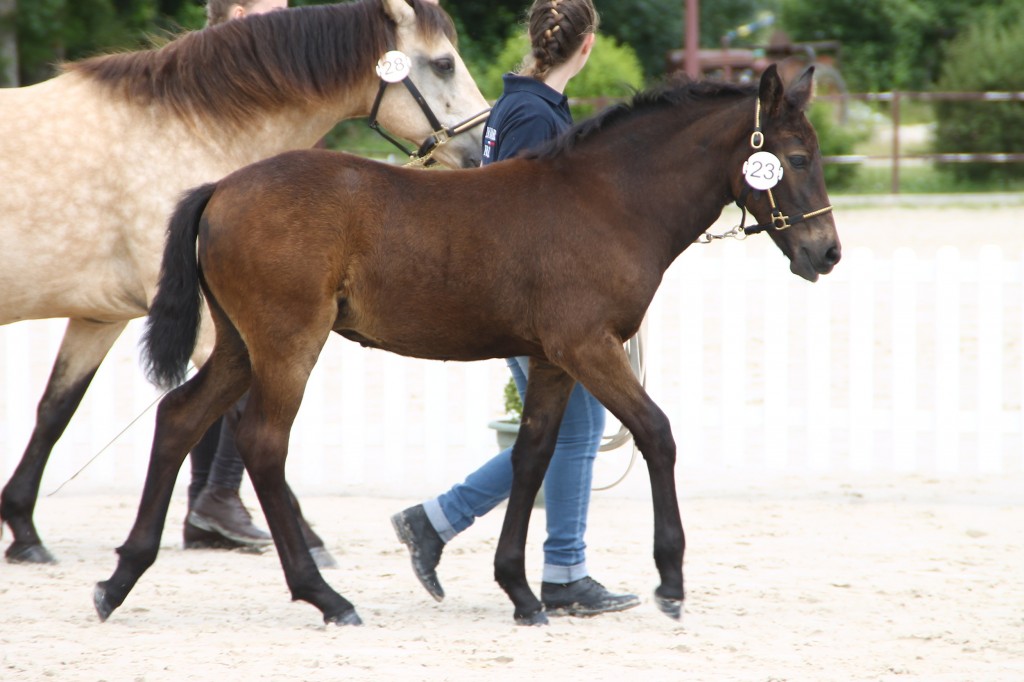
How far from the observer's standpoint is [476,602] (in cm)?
441

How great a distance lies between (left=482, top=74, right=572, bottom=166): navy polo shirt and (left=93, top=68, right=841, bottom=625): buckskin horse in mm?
167

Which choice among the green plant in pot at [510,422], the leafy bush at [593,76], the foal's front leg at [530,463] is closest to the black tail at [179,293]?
the foal's front leg at [530,463]

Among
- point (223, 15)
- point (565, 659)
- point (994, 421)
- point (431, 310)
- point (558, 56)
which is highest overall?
point (223, 15)

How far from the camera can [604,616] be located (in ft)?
13.9

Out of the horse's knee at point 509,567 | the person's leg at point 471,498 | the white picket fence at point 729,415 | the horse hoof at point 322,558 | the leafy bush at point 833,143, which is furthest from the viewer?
the leafy bush at point 833,143

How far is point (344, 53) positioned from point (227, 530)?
190cm

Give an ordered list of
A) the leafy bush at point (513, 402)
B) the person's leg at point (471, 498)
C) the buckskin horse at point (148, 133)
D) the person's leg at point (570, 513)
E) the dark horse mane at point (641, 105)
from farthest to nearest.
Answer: the leafy bush at point (513, 402) < the buckskin horse at point (148, 133) < the person's leg at point (471, 498) < the person's leg at point (570, 513) < the dark horse mane at point (641, 105)

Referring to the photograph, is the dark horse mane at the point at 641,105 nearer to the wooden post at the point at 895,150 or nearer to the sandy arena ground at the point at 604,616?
the sandy arena ground at the point at 604,616

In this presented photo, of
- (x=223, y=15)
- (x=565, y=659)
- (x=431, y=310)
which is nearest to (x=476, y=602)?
(x=565, y=659)

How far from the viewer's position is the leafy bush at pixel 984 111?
886 inches

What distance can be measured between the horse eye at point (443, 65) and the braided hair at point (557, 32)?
0.85 m

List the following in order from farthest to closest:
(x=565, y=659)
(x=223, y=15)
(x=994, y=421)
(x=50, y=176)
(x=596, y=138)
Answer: (x=994, y=421) < (x=223, y=15) < (x=50, y=176) < (x=596, y=138) < (x=565, y=659)

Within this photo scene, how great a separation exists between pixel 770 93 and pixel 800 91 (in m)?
0.11

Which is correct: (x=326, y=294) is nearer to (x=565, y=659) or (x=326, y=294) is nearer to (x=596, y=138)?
(x=596, y=138)
